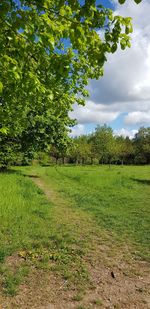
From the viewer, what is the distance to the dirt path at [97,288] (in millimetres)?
Result: 5562

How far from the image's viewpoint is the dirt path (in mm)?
5562

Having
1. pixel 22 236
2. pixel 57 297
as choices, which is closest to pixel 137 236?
pixel 22 236

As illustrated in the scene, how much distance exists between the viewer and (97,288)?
242 inches

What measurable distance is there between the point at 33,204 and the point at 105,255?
6.94 metres

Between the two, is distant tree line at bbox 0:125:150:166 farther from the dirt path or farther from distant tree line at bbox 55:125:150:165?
the dirt path

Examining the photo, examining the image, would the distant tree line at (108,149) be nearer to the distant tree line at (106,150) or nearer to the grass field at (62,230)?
the distant tree line at (106,150)

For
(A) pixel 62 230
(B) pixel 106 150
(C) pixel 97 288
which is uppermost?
(B) pixel 106 150

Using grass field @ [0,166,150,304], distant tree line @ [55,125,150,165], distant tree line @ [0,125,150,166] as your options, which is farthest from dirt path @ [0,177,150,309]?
distant tree line @ [55,125,150,165]

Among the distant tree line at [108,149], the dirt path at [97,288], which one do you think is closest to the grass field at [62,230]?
the dirt path at [97,288]

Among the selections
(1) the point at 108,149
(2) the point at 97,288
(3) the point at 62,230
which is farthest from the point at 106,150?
(2) the point at 97,288

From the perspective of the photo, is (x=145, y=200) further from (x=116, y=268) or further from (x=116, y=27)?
(x=116, y=27)

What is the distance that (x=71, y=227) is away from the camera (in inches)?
421

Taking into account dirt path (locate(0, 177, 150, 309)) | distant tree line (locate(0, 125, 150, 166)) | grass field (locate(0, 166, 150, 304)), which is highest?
distant tree line (locate(0, 125, 150, 166))

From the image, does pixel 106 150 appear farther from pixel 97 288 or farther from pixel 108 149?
pixel 97 288
